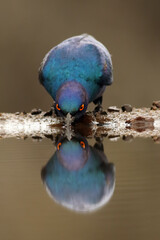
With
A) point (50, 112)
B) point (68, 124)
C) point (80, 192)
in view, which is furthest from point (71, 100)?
point (80, 192)

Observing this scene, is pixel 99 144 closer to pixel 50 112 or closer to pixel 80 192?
pixel 80 192

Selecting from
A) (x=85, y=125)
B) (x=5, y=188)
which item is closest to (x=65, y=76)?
(x=85, y=125)

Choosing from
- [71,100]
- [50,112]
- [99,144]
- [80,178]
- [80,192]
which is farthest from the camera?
[50,112]

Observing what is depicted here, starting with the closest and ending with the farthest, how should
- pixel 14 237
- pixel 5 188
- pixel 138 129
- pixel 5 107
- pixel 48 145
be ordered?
pixel 14 237, pixel 5 188, pixel 48 145, pixel 138 129, pixel 5 107

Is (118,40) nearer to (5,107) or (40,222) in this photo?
(5,107)

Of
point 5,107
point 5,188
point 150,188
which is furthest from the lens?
point 5,107

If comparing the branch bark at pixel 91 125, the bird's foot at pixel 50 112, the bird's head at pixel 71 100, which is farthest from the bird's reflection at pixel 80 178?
the bird's foot at pixel 50 112

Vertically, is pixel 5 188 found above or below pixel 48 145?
below
